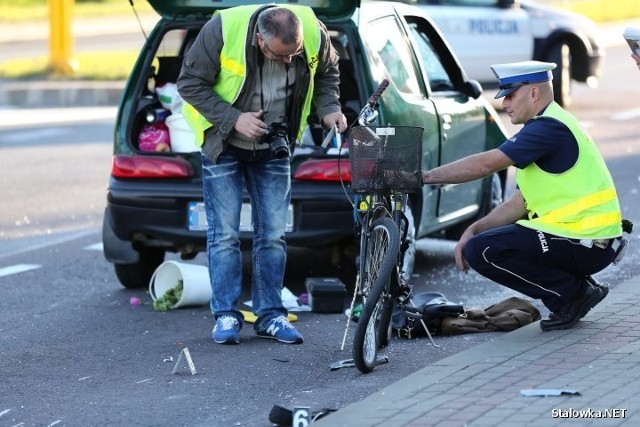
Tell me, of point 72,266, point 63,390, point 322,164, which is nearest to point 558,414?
point 63,390

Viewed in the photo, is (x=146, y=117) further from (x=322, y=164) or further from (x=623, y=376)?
(x=623, y=376)

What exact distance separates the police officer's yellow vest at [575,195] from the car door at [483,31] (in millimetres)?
11424

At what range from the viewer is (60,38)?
2306 cm

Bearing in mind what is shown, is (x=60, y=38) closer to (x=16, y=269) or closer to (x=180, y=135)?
(x=16, y=269)

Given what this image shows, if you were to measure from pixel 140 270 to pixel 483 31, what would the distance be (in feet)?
34.4

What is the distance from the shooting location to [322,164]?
322 inches

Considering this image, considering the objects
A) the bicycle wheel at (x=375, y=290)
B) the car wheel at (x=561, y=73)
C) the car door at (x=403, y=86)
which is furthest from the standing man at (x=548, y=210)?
the car wheel at (x=561, y=73)

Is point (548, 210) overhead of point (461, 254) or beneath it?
overhead

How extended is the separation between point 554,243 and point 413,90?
2.13m

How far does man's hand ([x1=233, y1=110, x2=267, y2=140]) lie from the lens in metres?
7.06

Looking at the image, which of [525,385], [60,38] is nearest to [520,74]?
[525,385]

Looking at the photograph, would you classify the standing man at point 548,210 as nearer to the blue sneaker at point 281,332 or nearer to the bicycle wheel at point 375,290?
the bicycle wheel at point 375,290

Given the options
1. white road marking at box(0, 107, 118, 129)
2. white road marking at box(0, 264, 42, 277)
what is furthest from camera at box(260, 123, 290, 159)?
white road marking at box(0, 107, 118, 129)

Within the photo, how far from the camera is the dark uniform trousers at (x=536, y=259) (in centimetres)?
698
